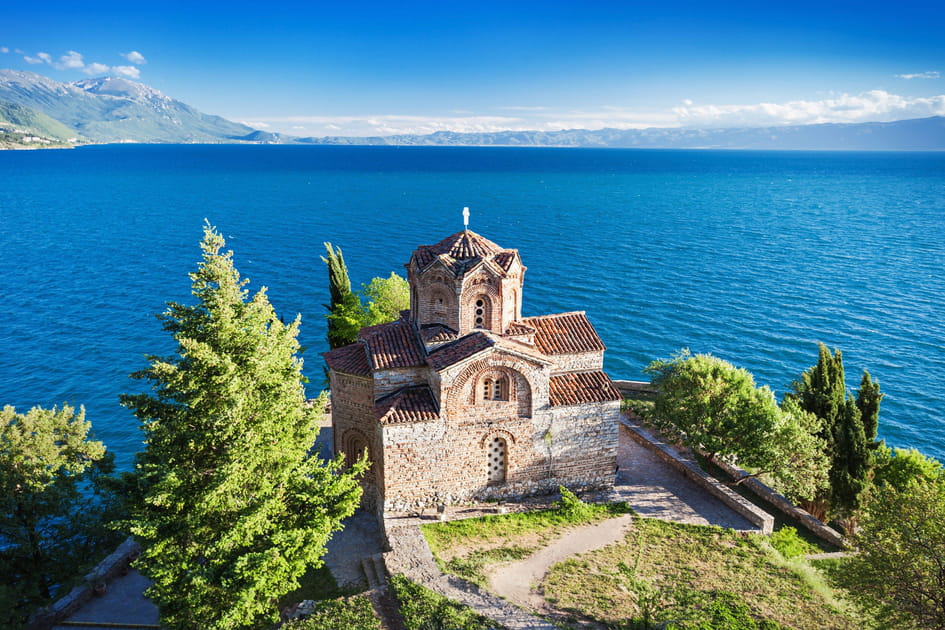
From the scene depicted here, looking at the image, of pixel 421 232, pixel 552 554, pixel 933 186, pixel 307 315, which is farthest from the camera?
pixel 933 186

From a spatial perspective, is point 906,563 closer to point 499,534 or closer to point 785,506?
point 785,506

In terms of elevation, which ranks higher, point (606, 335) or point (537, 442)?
point (537, 442)

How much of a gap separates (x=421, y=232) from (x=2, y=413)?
7252cm

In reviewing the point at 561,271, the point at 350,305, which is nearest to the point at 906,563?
the point at 350,305

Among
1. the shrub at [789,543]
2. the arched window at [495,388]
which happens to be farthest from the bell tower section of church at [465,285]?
the shrub at [789,543]

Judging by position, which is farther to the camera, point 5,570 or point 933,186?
point 933,186

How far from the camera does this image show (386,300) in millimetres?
45375

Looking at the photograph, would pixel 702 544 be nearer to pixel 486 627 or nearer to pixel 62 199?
pixel 486 627

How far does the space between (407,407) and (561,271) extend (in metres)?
54.1

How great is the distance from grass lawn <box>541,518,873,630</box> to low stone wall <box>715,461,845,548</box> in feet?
13.9

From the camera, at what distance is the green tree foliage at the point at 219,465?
17.2 m

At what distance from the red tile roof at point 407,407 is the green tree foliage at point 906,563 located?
15.2 meters

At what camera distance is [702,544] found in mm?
23516

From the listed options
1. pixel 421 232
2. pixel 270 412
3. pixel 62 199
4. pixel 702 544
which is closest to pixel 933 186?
pixel 421 232
